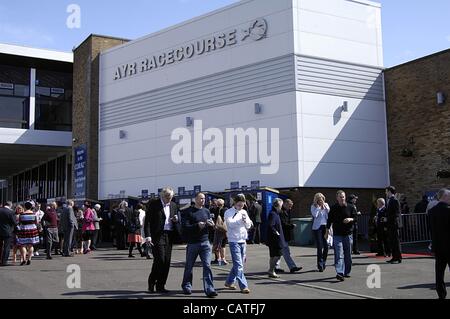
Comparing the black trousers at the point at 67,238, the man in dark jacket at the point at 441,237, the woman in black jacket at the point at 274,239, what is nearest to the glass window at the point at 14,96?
the black trousers at the point at 67,238

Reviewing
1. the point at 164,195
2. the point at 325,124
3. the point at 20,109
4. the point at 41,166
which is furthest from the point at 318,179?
the point at 41,166

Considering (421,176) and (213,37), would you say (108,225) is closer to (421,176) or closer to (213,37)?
(213,37)

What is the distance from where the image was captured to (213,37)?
2339 centimetres

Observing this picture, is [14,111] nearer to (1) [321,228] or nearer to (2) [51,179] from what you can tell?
(2) [51,179]

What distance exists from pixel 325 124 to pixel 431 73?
4394mm

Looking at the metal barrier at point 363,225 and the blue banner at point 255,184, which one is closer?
the metal barrier at point 363,225

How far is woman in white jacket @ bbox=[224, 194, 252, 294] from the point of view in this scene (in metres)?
9.24

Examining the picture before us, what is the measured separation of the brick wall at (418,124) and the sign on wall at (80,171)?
52.6 feet

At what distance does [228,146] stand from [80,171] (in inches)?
436

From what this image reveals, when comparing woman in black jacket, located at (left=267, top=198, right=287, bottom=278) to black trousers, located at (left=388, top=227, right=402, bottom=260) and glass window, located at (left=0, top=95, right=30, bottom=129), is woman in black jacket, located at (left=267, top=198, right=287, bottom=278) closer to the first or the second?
black trousers, located at (left=388, top=227, right=402, bottom=260)

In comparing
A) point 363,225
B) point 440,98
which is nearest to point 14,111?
point 363,225

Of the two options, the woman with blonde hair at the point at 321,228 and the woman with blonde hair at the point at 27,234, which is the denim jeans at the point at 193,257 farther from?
the woman with blonde hair at the point at 27,234

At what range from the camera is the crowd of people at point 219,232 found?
906 cm

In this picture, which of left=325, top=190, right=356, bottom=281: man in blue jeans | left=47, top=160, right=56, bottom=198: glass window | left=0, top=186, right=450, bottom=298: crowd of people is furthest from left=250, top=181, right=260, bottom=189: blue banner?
left=47, top=160, right=56, bottom=198: glass window
